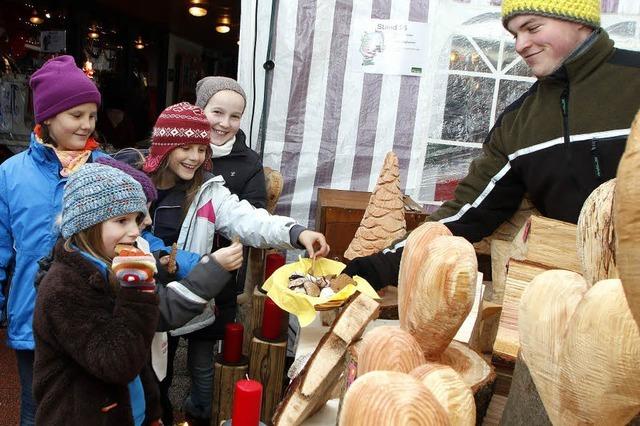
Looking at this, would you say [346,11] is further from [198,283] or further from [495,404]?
[495,404]

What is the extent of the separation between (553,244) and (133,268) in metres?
0.96

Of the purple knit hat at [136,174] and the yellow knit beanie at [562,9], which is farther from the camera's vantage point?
the purple knit hat at [136,174]

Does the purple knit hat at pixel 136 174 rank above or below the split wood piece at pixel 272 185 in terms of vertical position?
above

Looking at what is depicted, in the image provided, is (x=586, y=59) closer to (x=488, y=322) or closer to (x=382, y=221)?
(x=488, y=322)

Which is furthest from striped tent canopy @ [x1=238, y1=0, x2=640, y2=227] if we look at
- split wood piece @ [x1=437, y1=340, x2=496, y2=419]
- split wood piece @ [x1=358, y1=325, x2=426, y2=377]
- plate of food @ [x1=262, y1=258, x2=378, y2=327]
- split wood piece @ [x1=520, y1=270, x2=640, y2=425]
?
split wood piece @ [x1=520, y1=270, x2=640, y2=425]

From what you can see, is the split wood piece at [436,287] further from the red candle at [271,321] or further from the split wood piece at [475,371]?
the red candle at [271,321]

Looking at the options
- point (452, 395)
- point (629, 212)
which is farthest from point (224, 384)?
point (629, 212)

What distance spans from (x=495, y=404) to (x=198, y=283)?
93 cm

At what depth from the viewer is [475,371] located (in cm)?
84

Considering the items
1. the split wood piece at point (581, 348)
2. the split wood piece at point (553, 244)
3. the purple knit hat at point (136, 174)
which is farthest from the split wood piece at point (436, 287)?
the purple knit hat at point (136, 174)

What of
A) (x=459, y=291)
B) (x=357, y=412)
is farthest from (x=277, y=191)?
(x=357, y=412)

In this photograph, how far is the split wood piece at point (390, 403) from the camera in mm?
408

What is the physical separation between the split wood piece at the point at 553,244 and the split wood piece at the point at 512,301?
4 centimetres

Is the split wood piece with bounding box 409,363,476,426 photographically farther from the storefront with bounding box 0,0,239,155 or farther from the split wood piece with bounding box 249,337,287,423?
the storefront with bounding box 0,0,239,155
